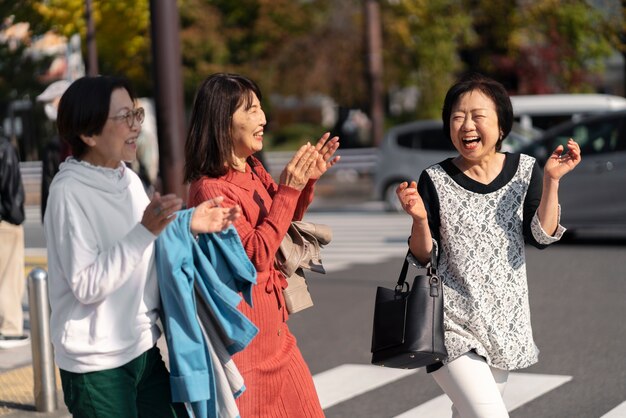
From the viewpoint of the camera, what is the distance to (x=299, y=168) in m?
3.74

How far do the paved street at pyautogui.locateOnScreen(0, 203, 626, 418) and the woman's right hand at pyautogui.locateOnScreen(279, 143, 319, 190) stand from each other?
2599mm

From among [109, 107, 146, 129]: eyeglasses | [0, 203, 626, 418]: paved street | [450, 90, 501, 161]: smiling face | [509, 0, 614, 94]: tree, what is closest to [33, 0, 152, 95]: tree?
[0, 203, 626, 418]: paved street

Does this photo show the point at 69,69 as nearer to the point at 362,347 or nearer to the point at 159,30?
the point at 159,30

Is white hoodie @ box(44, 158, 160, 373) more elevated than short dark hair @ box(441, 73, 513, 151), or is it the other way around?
short dark hair @ box(441, 73, 513, 151)

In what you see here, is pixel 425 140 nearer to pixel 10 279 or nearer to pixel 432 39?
pixel 10 279

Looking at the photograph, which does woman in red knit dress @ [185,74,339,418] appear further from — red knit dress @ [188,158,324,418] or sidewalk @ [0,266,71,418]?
sidewalk @ [0,266,71,418]

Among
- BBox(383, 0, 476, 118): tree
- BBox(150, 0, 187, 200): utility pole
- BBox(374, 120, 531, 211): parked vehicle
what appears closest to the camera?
BBox(150, 0, 187, 200): utility pole

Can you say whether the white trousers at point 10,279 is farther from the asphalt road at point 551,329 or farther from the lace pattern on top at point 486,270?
the lace pattern on top at point 486,270

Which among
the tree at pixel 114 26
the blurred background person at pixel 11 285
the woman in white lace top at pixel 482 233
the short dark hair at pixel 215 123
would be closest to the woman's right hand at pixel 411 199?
the woman in white lace top at pixel 482 233

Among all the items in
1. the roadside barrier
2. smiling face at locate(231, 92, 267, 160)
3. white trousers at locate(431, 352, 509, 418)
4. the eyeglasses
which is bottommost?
the roadside barrier

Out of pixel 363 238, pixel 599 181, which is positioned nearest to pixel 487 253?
pixel 599 181

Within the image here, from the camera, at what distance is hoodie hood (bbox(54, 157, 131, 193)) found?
321cm

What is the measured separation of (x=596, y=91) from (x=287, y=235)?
29860 millimetres

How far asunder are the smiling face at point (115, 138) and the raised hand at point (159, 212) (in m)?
0.28
